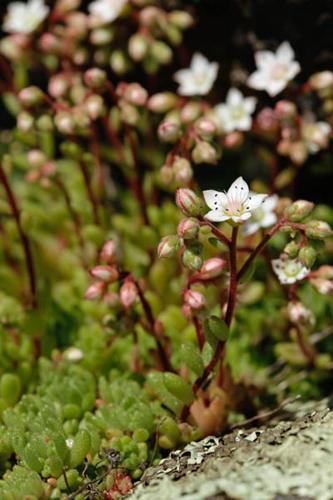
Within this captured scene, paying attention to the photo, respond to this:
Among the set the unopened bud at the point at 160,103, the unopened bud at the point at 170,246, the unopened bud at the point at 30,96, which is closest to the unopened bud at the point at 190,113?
the unopened bud at the point at 160,103

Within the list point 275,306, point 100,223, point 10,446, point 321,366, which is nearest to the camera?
point 10,446

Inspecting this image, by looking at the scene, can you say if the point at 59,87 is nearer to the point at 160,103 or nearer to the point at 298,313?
the point at 160,103

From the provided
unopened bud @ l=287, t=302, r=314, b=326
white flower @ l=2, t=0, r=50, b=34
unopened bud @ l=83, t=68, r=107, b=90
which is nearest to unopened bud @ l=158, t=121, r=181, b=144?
unopened bud @ l=83, t=68, r=107, b=90

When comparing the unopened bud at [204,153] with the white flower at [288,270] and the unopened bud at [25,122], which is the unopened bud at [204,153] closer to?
Answer: the white flower at [288,270]

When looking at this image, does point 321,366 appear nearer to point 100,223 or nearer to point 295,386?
point 295,386

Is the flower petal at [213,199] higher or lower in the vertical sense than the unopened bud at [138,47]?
lower

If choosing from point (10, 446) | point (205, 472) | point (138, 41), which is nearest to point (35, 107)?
point (138, 41)
